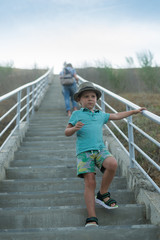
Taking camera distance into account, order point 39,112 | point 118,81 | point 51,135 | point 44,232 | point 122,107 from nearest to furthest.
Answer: point 44,232, point 51,135, point 39,112, point 122,107, point 118,81

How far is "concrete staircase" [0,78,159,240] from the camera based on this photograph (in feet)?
6.87

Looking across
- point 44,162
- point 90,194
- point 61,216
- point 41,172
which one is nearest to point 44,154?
point 44,162

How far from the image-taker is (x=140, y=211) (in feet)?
8.21

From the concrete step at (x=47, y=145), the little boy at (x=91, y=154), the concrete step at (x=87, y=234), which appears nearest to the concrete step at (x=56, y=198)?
the little boy at (x=91, y=154)

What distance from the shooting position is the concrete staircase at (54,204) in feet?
6.87

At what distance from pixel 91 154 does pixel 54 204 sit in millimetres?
786

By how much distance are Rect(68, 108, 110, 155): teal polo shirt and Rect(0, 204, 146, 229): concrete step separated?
1.94 ft

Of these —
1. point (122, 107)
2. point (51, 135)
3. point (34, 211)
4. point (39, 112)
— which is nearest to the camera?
point (34, 211)

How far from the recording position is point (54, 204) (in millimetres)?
2799

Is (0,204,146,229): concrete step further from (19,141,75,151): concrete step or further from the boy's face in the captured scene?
(19,141,75,151): concrete step

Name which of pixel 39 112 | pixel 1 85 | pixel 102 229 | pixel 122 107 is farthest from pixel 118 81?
pixel 102 229

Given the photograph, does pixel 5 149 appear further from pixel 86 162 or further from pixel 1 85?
pixel 1 85

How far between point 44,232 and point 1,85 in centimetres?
1417

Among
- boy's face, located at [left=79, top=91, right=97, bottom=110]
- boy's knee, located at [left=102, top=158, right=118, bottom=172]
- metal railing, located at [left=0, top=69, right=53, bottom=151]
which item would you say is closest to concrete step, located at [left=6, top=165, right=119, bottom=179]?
metal railing, located at [left=0, top=69, right=53, bottom=151]
